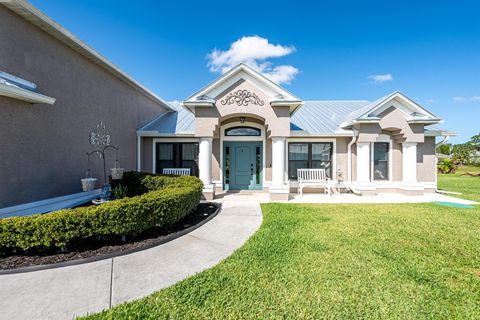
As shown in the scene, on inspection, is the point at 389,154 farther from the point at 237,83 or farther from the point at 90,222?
the point at 90,222

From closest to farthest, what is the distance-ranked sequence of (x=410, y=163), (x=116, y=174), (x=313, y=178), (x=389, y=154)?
1. (x=116, y=174)
2. (x=410, y=163)
3. (x=313, y=178)
4. (x=389, y=154)

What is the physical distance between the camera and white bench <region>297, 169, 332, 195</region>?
33.9 feet

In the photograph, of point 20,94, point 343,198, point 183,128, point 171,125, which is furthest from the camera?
point 171,125

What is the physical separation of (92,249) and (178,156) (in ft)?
24.3

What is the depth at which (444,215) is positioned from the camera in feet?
22.4

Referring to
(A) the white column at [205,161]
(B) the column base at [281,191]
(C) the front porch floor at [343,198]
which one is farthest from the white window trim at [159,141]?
(B) the column base at [281,191]

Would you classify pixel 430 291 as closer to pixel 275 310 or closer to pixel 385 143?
pixel 275 310

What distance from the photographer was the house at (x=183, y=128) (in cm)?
561

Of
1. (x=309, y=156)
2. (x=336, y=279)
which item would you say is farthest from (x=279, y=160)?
(x=336, y=279)

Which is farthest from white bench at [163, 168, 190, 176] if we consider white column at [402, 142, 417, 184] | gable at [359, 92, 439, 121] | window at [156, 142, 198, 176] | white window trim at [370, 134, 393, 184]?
white column at [402, 142, 417, 184]

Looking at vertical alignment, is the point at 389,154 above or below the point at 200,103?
below

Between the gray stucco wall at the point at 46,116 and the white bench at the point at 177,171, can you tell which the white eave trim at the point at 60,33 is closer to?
the gray stucco wall at the point at 46,116

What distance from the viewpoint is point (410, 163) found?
398 inches

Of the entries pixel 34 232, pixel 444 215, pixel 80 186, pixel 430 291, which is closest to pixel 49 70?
pixel 80 186
